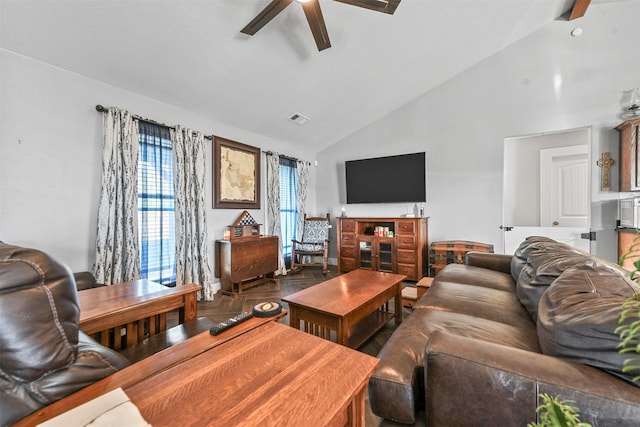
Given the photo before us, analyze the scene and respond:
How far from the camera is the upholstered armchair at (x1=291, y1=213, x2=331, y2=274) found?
433 cm

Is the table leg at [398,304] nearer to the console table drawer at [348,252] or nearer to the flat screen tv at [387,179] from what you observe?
the console table drawer at [348,252]

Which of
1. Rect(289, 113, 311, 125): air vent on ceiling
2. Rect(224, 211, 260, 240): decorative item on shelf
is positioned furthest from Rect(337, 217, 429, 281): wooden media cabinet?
Rect(289, 113, 311, 125): air vent on ceiling

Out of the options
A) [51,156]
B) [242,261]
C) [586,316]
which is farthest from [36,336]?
[242,261]

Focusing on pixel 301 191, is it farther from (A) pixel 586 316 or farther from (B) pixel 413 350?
(A) pixel 586 316

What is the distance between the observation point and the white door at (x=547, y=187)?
353cm

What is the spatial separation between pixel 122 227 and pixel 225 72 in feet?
6.35

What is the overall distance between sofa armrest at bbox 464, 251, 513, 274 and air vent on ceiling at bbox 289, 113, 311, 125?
298 cm

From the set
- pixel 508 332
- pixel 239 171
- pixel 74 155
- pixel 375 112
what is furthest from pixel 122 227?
pixel 375 112

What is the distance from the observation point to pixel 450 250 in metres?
3.65

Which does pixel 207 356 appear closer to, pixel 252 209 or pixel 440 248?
pixel 252 209

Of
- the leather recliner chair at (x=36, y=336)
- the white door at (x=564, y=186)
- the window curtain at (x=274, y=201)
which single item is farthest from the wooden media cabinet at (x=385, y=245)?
the leather recliner chair at (x=36, y=336)

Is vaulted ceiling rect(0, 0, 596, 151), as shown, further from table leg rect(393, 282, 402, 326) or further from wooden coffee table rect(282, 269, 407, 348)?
table leg rect(393, 282, 402, 326)

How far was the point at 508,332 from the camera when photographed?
127 cm

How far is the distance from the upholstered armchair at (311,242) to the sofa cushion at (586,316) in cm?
336
